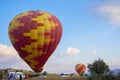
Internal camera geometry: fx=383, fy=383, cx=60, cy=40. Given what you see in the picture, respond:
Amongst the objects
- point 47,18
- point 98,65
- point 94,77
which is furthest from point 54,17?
point 98,65

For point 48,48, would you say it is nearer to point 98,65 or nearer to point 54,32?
point 54,32

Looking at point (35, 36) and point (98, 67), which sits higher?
point (98, 67)

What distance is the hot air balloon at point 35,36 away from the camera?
52.8 meters

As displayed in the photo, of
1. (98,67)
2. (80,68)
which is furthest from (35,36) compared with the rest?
(98,67)

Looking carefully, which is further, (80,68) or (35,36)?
(80,68)

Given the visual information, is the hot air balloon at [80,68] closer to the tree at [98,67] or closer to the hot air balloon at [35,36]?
the tree at [98,67]

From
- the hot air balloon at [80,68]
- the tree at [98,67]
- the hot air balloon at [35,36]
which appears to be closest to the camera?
the hot air balloon at [35,36]

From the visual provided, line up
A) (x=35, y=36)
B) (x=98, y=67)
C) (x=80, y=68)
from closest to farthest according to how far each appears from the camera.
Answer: (x=35, y=36) → (x=80, y=68) → (x=98, y=67)

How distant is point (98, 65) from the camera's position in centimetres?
12056

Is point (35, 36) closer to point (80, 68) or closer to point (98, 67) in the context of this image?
point (80, 68)

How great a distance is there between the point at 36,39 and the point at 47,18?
3453mm

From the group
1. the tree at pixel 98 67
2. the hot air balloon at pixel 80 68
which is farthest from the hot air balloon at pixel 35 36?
the tree at pixel 98 67

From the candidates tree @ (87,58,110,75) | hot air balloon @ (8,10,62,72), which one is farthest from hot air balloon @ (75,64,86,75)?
hot air balloon @ (8,10,62,72)

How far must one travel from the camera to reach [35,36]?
52969 millimetres
